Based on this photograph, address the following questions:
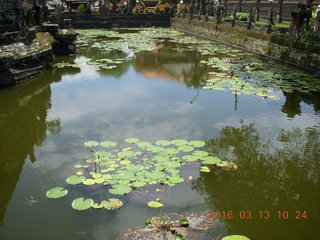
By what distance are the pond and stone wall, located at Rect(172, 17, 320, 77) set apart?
1172mm

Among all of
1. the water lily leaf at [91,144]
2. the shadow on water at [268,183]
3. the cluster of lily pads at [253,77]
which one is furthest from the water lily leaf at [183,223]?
the cluster of lily pads at [253,77]

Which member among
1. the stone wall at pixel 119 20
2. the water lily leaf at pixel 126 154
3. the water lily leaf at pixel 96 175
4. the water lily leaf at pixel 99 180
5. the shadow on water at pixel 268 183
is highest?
the stone wall at pixel 119 20

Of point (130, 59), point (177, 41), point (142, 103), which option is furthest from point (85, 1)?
point (142, 103)

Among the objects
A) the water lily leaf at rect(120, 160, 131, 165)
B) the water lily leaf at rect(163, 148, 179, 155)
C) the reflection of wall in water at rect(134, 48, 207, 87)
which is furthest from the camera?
the reflection of wall in water at rect(134, 48, 207, 87)

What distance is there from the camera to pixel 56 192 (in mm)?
4039

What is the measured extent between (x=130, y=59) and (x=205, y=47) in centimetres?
556

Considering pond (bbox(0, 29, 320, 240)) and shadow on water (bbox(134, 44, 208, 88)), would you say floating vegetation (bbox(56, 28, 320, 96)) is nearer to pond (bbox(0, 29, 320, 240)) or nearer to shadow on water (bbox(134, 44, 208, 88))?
pond (bbox(0, 29, 320, 240))

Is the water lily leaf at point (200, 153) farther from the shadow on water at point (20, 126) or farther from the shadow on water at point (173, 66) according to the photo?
the shadow on water at point (173, 66)

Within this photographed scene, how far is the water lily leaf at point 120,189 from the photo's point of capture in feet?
13.0

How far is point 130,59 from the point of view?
13734mm

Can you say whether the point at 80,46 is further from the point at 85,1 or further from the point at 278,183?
A: the point at 85,1

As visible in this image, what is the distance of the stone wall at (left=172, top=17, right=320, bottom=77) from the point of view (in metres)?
10.8

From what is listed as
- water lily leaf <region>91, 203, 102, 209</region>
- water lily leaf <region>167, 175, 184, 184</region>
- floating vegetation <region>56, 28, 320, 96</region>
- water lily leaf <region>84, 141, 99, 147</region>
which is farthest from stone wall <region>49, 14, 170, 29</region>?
water lily leaf <region>91, 203, 102, 209</region>

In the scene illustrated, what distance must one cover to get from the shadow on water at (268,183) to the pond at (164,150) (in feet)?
0.06
